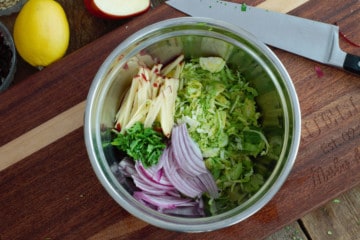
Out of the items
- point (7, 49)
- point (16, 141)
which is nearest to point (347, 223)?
point (16, 141)

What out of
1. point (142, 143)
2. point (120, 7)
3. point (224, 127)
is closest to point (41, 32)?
point (120, 7)

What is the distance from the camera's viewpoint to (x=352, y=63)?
1015 mm

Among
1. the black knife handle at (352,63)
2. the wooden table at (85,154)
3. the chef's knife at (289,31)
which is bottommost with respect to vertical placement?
the wooden table at (85,154)

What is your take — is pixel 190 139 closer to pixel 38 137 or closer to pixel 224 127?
pixel 224 127

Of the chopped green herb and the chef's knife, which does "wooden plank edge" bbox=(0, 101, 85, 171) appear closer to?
the chopped green herb

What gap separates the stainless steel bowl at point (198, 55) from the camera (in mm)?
890

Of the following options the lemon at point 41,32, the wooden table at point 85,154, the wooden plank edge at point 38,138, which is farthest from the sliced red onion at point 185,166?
the lemon at point 41,32

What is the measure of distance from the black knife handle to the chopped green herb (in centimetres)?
41

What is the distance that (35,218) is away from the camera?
1039mm

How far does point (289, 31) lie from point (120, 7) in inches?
14.6

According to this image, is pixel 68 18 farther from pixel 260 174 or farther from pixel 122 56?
pixel 260 174

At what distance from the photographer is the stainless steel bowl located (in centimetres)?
89

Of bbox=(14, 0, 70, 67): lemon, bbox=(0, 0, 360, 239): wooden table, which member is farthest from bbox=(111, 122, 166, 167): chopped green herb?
bbox=(14, 0, 70, 67): lemon

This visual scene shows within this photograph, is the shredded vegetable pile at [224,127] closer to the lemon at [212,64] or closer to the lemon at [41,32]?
the lemon at [212,64]
